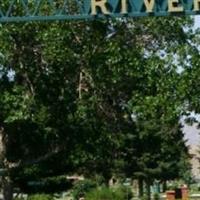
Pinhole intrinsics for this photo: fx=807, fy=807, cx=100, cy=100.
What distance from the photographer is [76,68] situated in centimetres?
2894

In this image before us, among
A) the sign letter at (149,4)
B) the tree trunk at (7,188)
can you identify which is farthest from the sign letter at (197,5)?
the tree trunk at (7,188)

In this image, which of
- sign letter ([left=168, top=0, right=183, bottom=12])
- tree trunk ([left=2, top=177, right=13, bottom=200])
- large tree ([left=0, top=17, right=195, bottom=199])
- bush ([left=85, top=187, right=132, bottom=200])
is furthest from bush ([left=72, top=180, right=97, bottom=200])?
sign letter ([left=168, top=0, right=183, bottom=12])

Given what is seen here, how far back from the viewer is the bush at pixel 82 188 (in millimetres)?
59450

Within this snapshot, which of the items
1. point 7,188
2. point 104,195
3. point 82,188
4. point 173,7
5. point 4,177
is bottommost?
point 7,188

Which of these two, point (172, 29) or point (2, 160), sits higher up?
point (172, 29)

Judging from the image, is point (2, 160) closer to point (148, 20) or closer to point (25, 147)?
point (25, 147)

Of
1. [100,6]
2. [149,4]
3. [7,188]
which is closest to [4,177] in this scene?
[7,188]

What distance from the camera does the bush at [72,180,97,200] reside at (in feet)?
195

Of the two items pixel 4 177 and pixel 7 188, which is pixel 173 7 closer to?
pixel 4 177

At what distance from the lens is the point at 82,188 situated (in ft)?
208

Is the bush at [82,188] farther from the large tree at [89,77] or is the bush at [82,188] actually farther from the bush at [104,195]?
the large tree at [89,77]

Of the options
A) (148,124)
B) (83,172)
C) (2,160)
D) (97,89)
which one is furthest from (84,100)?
(83,172)

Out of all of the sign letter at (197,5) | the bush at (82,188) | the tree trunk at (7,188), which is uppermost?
the bush at (82,188)

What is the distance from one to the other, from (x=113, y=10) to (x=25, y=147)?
17.0 meters
